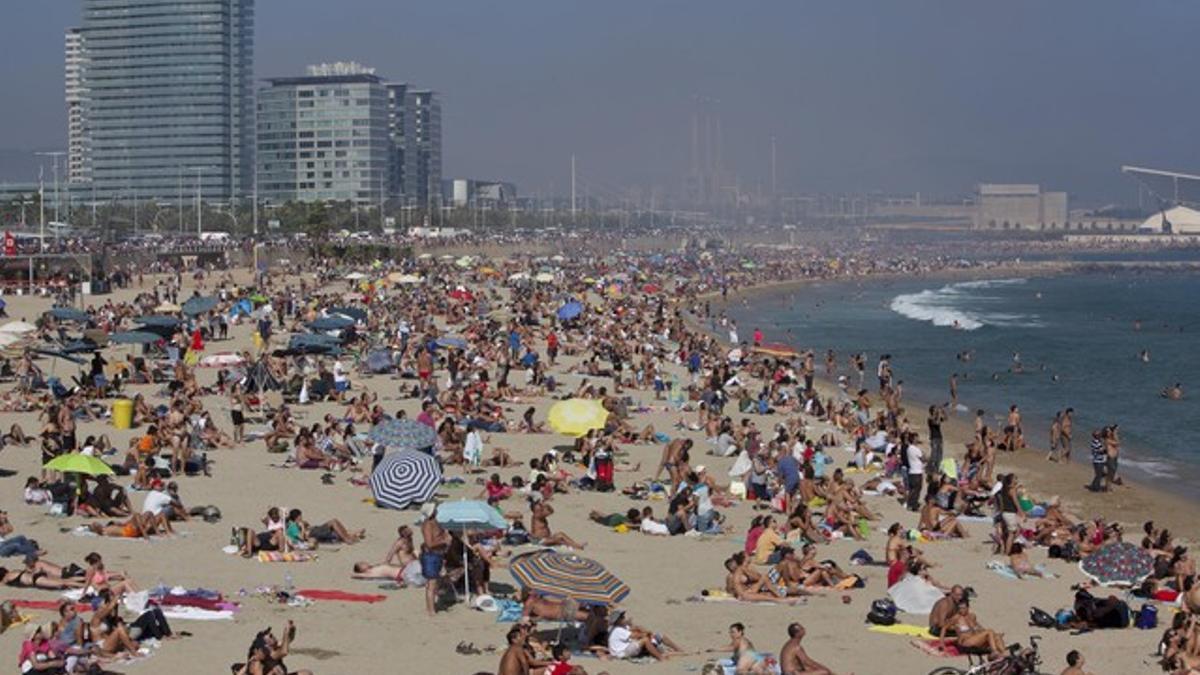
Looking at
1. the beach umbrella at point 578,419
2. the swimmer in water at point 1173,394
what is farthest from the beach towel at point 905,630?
the swimmer in water at point 1173,394

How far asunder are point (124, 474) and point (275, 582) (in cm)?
476

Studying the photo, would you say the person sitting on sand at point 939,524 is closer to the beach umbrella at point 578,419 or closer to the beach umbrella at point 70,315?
the beach umbrella at point 578,419

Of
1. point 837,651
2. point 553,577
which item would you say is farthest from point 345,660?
point 837,651

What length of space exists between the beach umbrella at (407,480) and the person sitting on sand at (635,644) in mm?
4481

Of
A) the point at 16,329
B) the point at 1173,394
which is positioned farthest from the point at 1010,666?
the point at 1173,394

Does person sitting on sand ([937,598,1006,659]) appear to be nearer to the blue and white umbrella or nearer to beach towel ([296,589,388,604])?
beach towel ([296,589,388,604])

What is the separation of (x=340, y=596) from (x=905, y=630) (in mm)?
4281

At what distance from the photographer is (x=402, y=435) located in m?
16.9

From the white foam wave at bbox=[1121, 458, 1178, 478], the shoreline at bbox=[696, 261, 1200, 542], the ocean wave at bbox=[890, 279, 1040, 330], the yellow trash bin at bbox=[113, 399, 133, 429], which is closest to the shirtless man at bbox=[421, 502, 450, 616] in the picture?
the shoreline at bbox=[696, 261, 1200, 542]

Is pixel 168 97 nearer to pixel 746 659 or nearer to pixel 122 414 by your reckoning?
pixel 122 414

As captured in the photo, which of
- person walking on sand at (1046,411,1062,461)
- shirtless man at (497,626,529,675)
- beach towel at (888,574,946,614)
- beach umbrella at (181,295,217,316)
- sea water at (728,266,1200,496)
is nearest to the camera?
shirtless man at (497,626,529,675)

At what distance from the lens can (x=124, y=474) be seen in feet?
54.2

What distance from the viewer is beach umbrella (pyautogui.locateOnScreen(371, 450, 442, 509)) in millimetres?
14977

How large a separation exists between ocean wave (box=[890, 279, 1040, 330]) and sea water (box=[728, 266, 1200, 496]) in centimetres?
9
